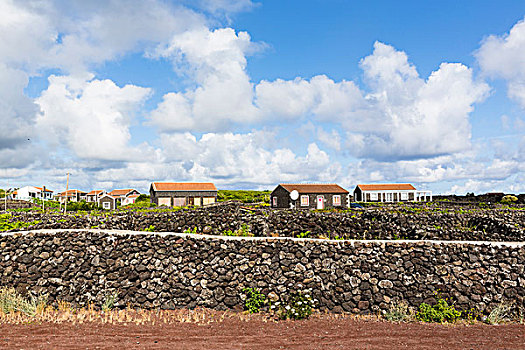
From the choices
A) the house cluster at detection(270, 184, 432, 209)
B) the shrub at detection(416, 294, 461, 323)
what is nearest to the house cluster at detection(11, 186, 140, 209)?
the house cluster at detection(270, 184, 432, 209)

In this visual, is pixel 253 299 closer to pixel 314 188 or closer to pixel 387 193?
pixel 314 188

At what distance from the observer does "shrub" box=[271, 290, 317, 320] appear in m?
10.9

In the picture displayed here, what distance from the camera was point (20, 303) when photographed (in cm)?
1141

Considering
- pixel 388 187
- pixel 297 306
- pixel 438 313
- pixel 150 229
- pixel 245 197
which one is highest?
pixel 388 187

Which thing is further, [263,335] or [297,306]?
[297,306]

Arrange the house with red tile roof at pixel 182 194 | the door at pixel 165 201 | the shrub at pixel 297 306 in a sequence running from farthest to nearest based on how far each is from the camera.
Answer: the house with red tile roof at pixel 182 194, the door at pixel 165 201, the shrub at pixel 297 306

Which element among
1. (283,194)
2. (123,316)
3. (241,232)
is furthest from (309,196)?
(123,316)

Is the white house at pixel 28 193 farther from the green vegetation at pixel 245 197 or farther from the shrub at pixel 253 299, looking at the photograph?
the shrub at pixel 253 299

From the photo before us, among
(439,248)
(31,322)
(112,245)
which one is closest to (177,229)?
(112,245)

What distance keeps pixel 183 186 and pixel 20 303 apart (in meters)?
43.2

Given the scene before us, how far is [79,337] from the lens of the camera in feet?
30.3

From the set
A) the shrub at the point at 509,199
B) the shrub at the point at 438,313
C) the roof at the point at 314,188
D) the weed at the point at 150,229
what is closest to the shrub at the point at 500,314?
the shrub at the point at 438,313

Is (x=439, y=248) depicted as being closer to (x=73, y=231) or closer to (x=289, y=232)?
(x=289, y=232)

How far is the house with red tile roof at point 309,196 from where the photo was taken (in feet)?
144
